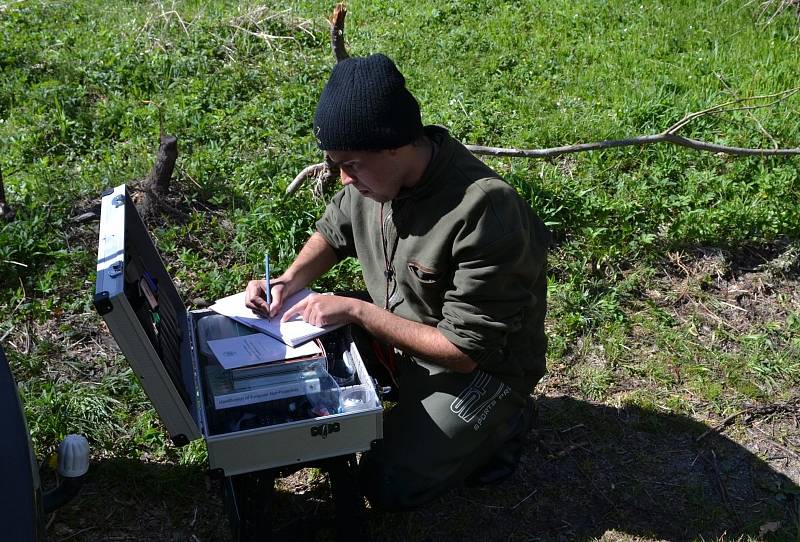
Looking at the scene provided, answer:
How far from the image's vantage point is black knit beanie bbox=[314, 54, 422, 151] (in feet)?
9.03

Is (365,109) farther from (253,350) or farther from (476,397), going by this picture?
(476,397)

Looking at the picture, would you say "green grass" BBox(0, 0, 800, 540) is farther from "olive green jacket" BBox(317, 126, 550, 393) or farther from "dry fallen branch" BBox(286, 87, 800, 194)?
"olive green jacket" BBox(317, 126, 550, 393)

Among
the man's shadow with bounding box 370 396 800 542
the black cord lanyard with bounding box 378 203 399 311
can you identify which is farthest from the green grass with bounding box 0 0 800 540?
the black cord lanyard with bounding box 378 203 399 311

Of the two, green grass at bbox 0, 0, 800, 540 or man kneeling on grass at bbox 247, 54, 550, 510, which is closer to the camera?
man kneeling on grass at bbox 247, 54, 550, 510

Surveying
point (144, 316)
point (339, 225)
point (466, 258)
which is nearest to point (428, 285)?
point (466, 258)

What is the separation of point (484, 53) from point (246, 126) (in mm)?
2169

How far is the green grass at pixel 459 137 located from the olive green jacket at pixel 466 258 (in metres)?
1.11

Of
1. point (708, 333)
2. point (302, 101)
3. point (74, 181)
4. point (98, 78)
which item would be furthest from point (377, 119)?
point (98, 78)

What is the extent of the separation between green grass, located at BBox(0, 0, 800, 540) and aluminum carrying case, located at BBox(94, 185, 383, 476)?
949 millimetres

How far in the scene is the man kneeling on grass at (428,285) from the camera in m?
2.84

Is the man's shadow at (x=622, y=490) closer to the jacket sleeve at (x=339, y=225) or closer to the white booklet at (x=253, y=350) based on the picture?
the white booklet at (x=253, y=350)

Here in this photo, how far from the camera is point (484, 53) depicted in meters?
6.91

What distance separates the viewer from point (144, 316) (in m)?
2.65

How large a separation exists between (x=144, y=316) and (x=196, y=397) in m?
0.34
